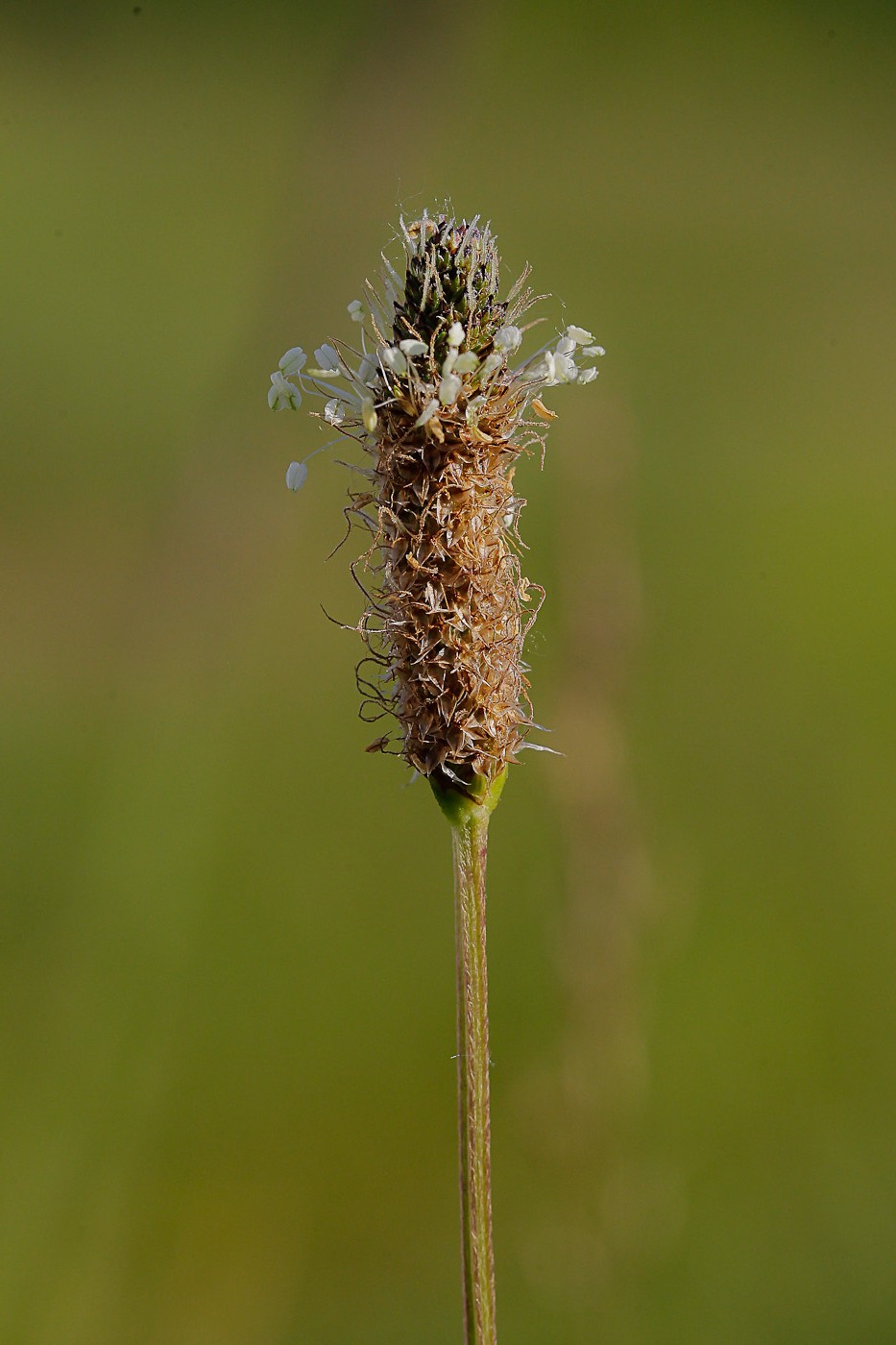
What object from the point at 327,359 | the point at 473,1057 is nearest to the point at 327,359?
the point at 327,359

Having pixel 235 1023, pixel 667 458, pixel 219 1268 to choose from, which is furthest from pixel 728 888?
pixel 667 458

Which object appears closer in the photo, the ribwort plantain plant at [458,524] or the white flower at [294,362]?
Result: the ribwort plantain plant at [458,524]

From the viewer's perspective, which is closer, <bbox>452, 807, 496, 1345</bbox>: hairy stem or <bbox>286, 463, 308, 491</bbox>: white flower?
<bbox>452, 807, 496, 1345</bbox>: hairy stem

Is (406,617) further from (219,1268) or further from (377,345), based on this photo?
(219,1268)

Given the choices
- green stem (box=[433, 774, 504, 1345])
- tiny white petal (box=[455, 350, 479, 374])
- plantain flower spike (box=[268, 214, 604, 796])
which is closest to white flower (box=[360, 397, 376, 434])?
plantain flower spike (box=[268, 214, 604, 796])

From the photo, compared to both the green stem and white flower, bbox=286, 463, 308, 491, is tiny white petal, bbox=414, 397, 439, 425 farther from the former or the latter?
the green stem

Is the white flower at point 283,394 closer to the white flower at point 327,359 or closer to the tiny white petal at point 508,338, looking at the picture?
the white flower at point 327,359

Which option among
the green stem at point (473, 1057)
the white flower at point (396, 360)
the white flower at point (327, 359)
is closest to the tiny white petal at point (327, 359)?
the white flower at point (327, 359)
